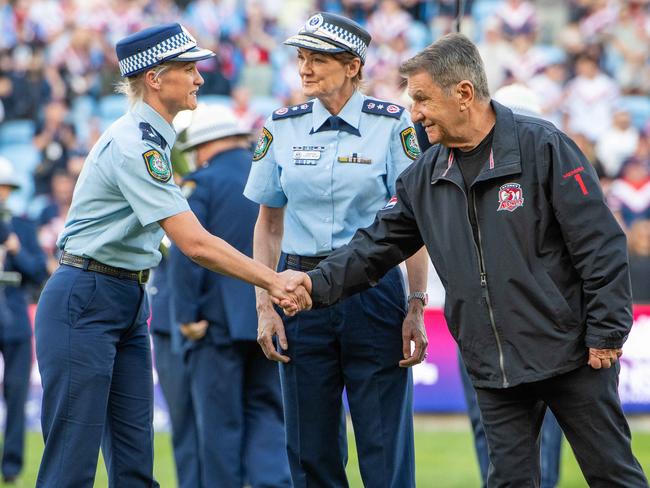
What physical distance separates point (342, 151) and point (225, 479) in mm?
2555

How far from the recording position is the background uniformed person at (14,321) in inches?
395

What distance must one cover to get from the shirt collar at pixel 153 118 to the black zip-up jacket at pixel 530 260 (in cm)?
143

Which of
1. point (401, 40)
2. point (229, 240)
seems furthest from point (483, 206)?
point (401, 40)

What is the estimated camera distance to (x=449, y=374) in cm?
1170

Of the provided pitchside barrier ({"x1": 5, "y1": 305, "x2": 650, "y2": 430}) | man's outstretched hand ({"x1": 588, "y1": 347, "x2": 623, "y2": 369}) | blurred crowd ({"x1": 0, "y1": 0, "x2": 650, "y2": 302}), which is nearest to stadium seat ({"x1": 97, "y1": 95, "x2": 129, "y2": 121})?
blurred crowd ({"x1": 0, "y1": 0, "x2": 650, "y2": 302})

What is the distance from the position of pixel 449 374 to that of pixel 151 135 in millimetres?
6659

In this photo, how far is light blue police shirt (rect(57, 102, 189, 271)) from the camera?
547cm

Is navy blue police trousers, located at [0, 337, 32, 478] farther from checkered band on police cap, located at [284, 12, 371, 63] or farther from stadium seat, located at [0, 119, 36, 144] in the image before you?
stadium seat, located at [0, 119, 36, 144]

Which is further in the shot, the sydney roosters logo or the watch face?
the watch face

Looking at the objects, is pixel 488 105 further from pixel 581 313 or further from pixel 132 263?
pixel 132 263

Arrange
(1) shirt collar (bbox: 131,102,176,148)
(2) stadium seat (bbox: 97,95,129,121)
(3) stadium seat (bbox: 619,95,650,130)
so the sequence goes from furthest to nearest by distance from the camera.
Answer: (2) stadium seat (bbox: 97,95,129,121)
(3) stadium seat (bbox: 619,95,650,130)
(1) shirt collar (bbox: 131,102,176,148)

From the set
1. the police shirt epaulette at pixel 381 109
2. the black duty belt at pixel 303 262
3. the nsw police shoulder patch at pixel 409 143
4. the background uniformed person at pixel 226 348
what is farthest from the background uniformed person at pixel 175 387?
the nsw police shoulder patch at pixel 409 143

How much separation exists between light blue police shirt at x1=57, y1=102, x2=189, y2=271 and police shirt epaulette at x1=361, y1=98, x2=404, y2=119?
961 millimetres

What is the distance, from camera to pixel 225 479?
7.27m
